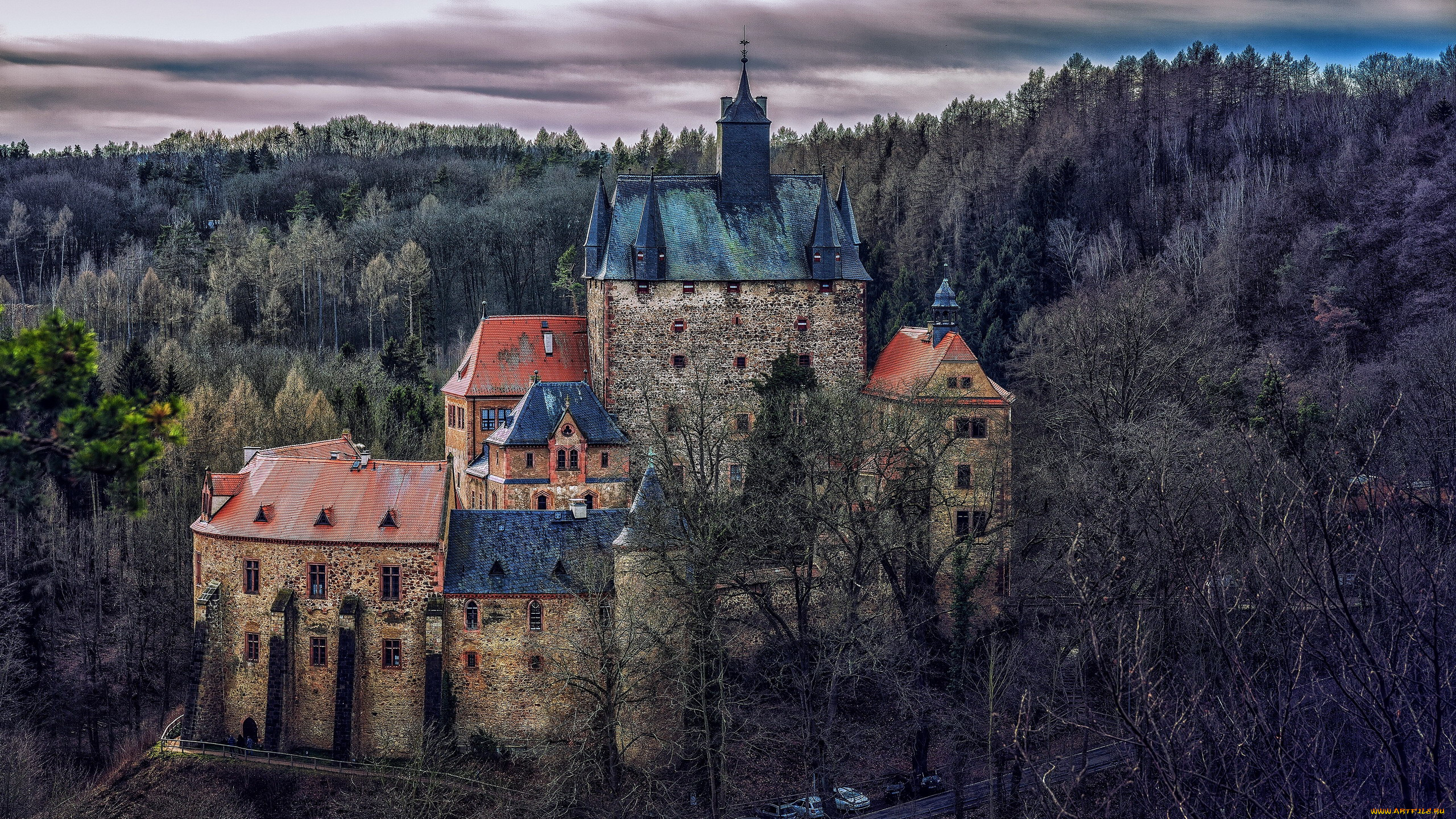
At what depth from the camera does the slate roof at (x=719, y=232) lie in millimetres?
43906

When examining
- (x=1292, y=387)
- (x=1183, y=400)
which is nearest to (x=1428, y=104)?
(x=1292, y=387)

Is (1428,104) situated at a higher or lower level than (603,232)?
higher

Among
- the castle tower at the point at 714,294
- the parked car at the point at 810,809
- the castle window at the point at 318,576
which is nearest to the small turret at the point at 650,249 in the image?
the castle tower at the point at 714,294

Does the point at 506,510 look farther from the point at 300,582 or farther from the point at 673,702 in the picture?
the point at 673,702

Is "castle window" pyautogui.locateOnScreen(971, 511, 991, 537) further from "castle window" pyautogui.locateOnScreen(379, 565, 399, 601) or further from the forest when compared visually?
"castle window" pyautogui.locateOnScreen(379, 565, 399, 601)

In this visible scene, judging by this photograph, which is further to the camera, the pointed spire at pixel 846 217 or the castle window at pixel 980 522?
the pointed spire at pixel 846 217

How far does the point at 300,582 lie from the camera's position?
3450 cm

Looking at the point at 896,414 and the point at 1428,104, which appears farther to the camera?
the point at 1428,104

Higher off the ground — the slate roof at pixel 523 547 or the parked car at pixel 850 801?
the slate roof at pixel 523 547

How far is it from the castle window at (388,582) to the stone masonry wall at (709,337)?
1075 centimetres

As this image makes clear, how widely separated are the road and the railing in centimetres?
894

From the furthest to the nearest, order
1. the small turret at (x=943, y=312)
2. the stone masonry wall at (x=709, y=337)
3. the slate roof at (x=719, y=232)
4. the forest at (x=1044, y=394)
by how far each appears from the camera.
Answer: the slate roof at (x=719, y=232) → the stone masonry wall at (x=709, y=337) → the small turret at (x=943, y=312) → the forest at (x=1044, y=394)

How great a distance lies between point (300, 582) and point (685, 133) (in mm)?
90060

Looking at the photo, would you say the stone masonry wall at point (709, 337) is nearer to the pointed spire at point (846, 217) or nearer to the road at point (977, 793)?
the pointed spire at point (846, 217)
